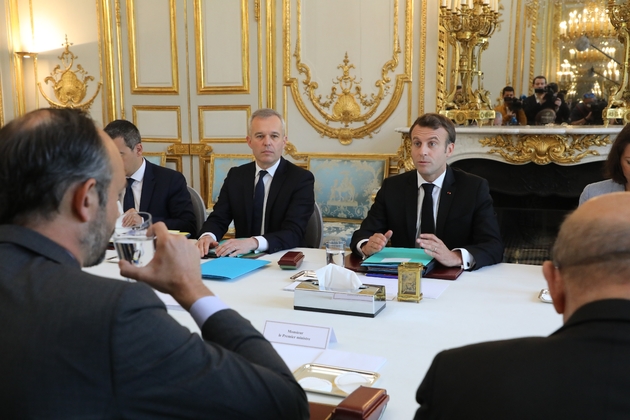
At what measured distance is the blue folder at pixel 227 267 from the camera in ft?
7.73

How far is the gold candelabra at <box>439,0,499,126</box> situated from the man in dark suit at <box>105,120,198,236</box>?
247cm

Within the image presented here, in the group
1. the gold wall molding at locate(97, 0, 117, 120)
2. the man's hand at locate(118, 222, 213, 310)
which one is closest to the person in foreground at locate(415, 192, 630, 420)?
the man's hand at locate(118, 222, 213, 310)

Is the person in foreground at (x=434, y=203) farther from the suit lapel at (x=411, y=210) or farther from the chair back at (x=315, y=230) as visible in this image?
the chair back at (x=315, y=230)

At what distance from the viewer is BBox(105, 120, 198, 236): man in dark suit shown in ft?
11.8

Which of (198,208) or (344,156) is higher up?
(344,156)

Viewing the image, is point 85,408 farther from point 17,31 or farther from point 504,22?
point 17,31

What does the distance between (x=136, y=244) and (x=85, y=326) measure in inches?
26.5

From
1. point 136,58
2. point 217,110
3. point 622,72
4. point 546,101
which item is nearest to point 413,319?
point 546,101

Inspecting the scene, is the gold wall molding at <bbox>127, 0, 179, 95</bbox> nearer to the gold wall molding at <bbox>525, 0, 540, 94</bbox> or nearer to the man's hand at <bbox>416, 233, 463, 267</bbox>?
the gold wall molding at <bbox>525, 0, 540, 94</bbox>

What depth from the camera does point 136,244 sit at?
1.62 meters

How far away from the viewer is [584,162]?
4.87m

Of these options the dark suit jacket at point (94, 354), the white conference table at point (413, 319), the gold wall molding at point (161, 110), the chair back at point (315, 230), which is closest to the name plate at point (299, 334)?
the white conference table at point (413, 319)

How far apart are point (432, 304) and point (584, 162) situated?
3.38m

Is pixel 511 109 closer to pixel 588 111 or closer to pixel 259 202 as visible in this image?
pixel 588 111
